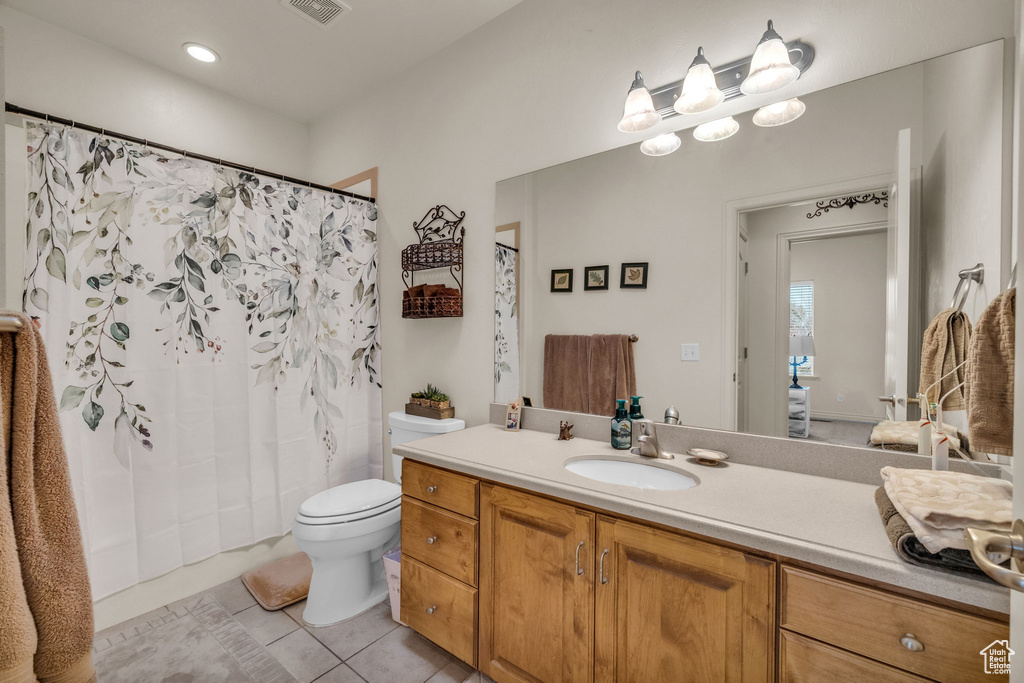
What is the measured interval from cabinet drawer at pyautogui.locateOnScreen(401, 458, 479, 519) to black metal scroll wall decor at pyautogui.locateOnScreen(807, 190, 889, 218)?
134cm

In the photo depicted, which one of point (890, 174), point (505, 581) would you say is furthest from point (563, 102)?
point (505, 581)

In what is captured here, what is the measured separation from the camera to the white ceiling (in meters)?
1.94

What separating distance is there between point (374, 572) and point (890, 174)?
2444 mm

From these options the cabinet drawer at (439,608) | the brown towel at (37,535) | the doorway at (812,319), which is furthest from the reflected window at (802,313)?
the brown towel at (37,535)

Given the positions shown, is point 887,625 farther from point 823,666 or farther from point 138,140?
point 138,140

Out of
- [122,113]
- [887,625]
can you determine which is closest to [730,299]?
[887,625]

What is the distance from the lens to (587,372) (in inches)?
68.6

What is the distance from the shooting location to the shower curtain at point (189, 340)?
166 centimetres

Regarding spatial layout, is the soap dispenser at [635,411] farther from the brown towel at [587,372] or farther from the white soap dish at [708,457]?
the white soap dish at [708,457]

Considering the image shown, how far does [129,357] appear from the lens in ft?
5.86

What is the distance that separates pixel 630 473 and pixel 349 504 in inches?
47.9

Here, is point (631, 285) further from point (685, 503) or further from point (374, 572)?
point (374, 572)

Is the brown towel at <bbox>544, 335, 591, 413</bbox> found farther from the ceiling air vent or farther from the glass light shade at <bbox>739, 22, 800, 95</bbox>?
the ceiling air vent

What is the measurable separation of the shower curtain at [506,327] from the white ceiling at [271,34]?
1131mm
